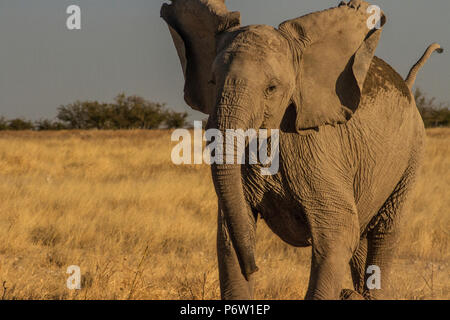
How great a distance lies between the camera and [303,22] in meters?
3.95

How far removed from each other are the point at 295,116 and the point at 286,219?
26.8 inches

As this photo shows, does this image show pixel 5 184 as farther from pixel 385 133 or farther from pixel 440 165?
pixel 440 165

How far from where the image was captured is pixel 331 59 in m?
4.03

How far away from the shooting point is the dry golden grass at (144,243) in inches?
228

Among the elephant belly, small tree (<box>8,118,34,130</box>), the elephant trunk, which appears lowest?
small tree (<box>8,118,34,130</box>)

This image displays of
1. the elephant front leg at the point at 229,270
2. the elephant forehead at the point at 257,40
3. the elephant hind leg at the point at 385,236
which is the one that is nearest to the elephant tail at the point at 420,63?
the elephant hind leg at the point at 385,236

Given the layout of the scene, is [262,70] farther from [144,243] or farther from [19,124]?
[19,124]

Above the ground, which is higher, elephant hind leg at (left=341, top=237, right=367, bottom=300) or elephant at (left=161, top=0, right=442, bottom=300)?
elephant at (left=161, top=0, right=442, bottom=300)

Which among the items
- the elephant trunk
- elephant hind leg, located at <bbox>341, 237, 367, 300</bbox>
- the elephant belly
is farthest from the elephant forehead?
elephant hind leg, located at <bbox>341, 237, 367, 300</bbox>

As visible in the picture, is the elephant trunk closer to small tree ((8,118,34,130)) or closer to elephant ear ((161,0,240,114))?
elephant ear ((161,0,240,114))

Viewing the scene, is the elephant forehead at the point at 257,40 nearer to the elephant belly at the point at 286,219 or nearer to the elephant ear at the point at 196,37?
the elephant ear at the point at 196,37

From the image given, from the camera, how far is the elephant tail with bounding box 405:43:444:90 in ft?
19.8

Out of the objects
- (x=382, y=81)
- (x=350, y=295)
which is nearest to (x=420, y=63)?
(x=382, y=81)
